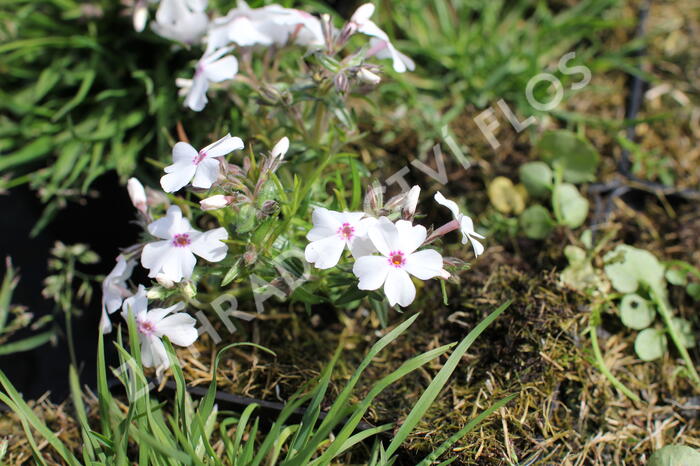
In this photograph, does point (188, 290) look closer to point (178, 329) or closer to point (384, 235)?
point (178, 329)

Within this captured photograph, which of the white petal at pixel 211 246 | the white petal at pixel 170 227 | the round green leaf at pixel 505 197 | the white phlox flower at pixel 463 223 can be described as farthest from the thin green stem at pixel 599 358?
the white petal at pixel 170 227

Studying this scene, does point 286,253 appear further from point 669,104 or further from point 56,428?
point 669,104

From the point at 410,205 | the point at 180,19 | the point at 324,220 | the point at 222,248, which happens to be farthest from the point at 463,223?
the point at 180,19

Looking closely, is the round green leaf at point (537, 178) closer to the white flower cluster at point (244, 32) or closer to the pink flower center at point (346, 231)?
the white flower cluster at point (244, 32)

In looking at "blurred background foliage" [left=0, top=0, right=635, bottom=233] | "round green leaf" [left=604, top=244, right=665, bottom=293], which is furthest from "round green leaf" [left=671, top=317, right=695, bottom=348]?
"blurred background foliage" [left=0, top=0, right=635, bottom=233]

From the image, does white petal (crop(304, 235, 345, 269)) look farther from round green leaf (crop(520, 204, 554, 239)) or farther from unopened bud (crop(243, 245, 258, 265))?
round green leaf (crop(520, 204, 554, 239))
